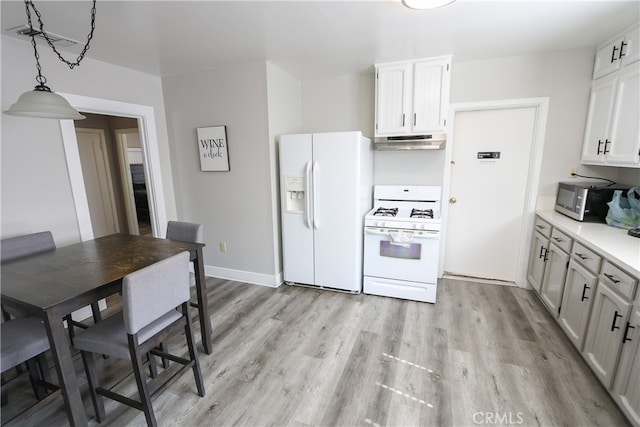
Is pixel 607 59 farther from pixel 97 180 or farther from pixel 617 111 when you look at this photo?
pixel 97 180

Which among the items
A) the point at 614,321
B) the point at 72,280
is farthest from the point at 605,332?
the point at 72,280

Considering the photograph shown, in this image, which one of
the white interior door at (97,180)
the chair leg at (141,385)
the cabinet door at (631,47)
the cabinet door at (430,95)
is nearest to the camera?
the chair leg at (141,385)

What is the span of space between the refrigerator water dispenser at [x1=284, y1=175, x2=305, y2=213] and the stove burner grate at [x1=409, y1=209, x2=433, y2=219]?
1184mm

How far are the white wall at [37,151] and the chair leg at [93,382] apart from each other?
1367mm

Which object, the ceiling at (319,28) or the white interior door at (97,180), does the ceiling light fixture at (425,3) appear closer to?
the ceiling at (319,28)

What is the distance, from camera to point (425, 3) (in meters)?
1.76

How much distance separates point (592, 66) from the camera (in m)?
2.71

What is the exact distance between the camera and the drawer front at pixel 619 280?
61.8 inches

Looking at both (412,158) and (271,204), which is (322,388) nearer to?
(271,204)

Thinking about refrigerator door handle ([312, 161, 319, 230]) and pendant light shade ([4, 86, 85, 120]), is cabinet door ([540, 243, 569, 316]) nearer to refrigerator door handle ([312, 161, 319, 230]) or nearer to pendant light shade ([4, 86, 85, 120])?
refrigerator door handle ([312, 161, 319, 230])

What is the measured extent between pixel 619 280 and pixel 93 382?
304 cm

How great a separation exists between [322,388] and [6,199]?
2.70m

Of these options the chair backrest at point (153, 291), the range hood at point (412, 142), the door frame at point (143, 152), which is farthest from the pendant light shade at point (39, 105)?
the range hood at point (412, 142)

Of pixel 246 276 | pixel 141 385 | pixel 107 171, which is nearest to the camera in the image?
pixel 141 385
